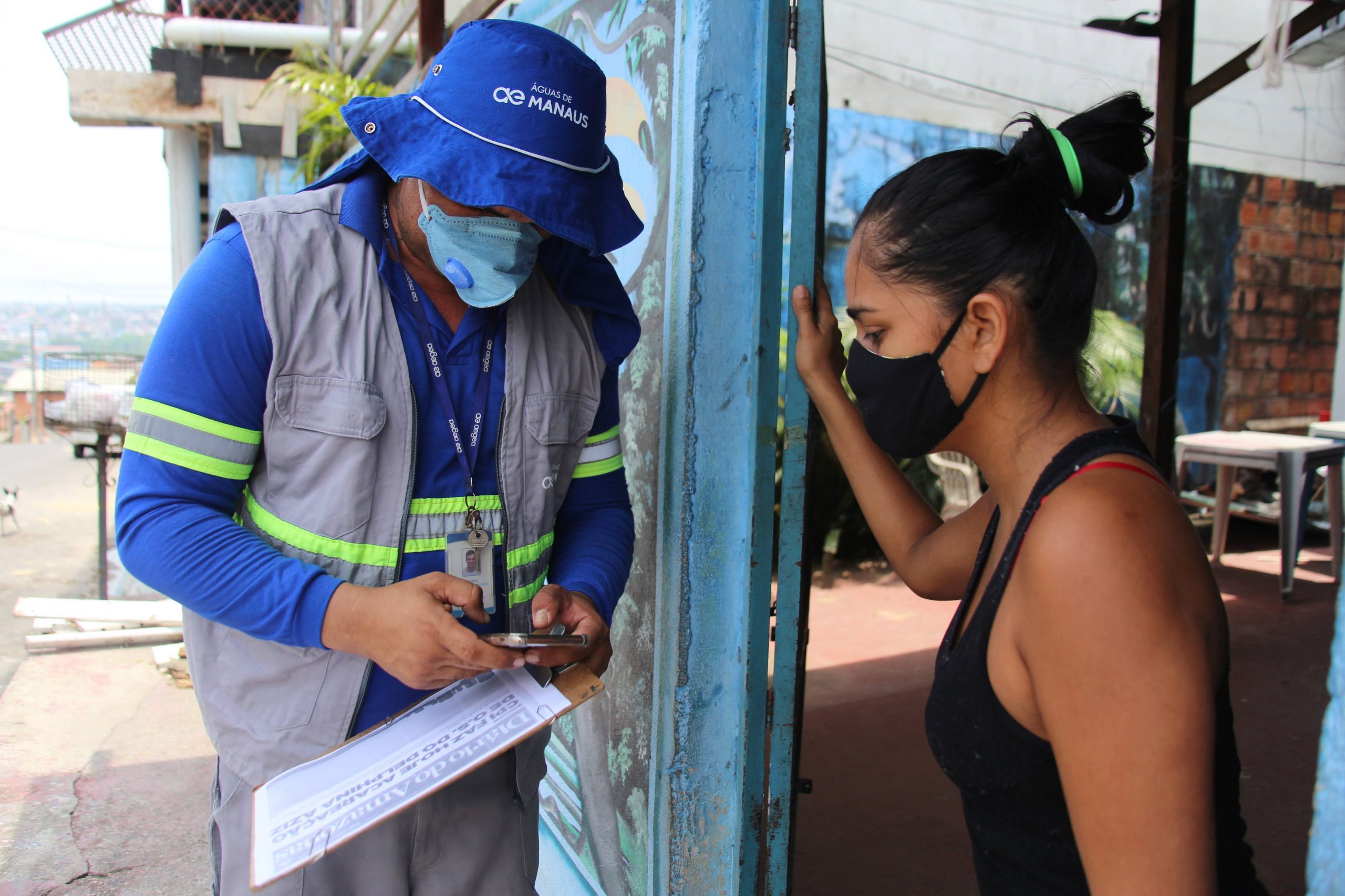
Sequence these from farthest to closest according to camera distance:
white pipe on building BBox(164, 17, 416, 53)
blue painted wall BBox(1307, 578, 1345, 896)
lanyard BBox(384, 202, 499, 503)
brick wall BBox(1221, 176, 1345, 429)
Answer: brick wall BBox(1221, 176, 1345, 429) → white pipe on building BBox(164, 17, 416, 53) → lanyard BBox(384, 202, 499, 503) → blue painted wall BBox(1307, 578, 1345, 896)

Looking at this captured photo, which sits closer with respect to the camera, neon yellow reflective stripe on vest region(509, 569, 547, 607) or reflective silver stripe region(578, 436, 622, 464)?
neon yellow reflective stripe on vest region(509, 569, 547, 607)

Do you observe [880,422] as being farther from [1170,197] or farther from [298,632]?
[1170,197]

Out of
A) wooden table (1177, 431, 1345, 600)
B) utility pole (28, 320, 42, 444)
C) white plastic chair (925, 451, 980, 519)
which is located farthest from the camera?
utility pole (28, 320, 42, 444)

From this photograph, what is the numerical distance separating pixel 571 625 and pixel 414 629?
31 cm

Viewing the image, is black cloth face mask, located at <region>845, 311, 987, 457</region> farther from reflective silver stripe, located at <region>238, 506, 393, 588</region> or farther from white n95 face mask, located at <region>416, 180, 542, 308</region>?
reflective silver stripe, located at <region>238, 506, 393, 588</region>

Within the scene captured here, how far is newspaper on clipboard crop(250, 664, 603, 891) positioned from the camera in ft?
3.76

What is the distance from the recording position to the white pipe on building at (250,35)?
7.55 m

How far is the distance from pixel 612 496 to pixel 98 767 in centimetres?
332

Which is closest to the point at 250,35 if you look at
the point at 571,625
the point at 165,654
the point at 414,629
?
the point at 165,654

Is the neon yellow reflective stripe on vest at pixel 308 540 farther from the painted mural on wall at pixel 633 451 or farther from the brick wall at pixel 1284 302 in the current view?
the brick wall at pixel 1284 302

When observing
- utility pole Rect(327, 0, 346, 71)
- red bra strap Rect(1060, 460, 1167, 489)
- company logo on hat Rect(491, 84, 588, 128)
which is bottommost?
red bra strap Rect(1060, 460, 1167, 489)

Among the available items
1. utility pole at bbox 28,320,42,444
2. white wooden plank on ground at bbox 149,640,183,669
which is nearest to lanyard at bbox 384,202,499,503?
white wooden plank on ground at bbox 149,640,183,669

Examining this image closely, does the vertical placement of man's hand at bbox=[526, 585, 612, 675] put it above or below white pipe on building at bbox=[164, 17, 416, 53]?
below

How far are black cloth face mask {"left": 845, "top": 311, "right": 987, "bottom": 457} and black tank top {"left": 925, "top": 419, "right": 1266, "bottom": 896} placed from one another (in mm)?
216
